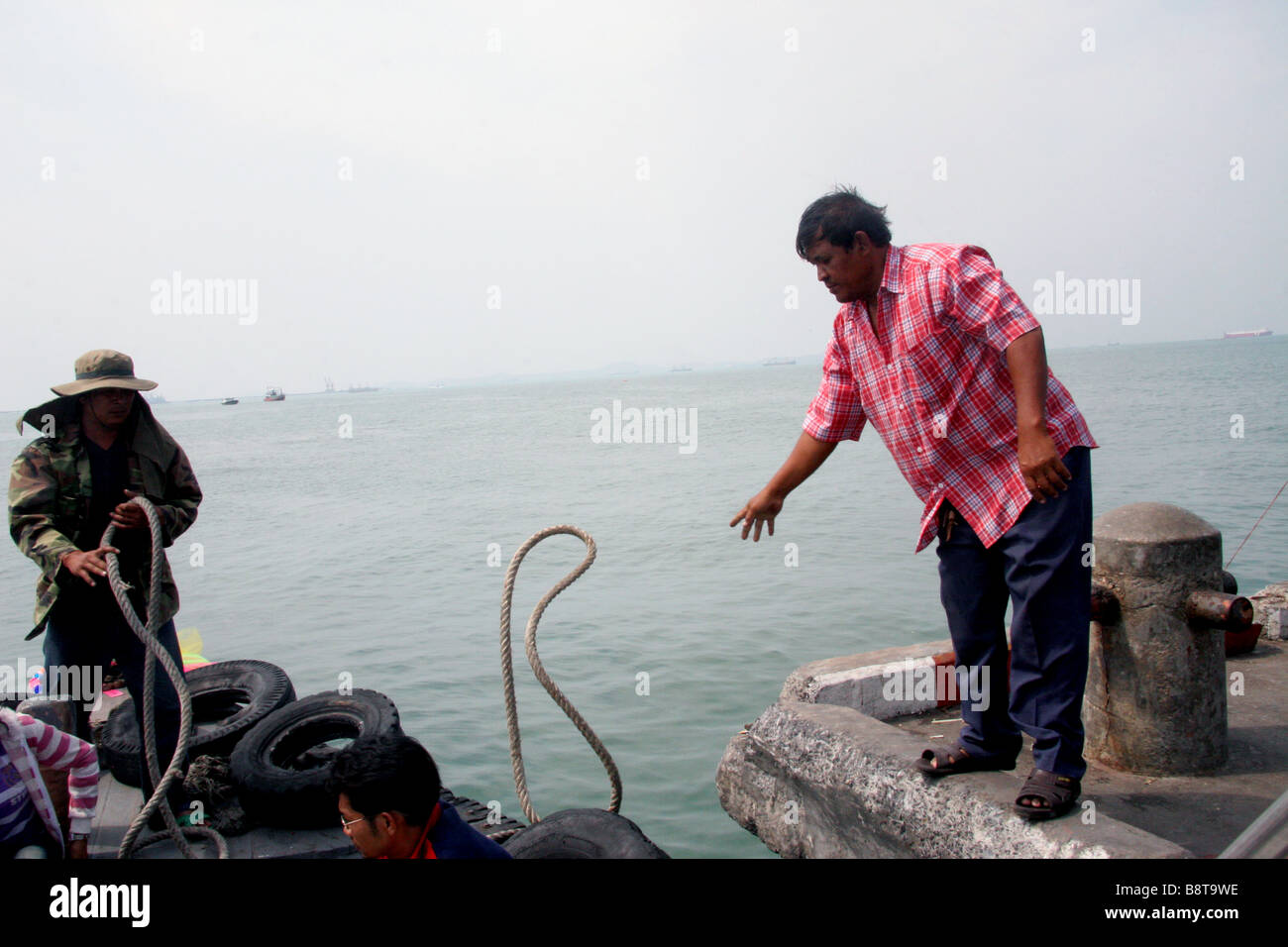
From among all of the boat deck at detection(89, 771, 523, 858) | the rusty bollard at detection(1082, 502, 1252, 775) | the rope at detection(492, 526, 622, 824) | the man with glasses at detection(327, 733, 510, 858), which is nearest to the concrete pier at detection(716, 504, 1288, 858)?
the rusty bollard at detection(1082, 502, 1252, 775)

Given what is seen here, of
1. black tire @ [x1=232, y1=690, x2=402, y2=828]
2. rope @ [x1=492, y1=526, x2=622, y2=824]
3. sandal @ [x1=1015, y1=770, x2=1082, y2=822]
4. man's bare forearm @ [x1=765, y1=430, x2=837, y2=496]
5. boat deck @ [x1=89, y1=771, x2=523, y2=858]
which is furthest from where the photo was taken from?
black tire @ [x1=232, y1=690, x2=402, y2=828]

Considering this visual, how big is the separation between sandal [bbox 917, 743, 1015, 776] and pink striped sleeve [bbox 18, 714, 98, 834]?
9.65 ft

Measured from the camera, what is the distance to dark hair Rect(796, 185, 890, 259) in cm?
292

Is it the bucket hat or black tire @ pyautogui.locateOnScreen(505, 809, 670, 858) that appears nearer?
black tire @ pyautogui.locateOnScreen(505, 809, 670, 858)

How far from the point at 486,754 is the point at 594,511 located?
14.1 metres

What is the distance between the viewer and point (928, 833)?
3.15m

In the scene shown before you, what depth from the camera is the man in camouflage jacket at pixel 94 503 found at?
3.93 metres

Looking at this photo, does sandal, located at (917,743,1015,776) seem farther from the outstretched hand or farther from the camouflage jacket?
the camouflage jacket

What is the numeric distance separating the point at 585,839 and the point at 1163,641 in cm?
222

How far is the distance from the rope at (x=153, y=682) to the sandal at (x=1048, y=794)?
309 centimetres

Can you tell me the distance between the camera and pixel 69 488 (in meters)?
4.04

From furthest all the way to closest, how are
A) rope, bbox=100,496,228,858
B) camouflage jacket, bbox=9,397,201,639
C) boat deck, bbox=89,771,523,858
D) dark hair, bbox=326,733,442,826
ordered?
boat deck, bbox=89,771,523,858 → camouflage jacket, bbox=9,397,201,639 → rope, bbox=100,496,228,858 → dark hair, bbox=326,733,442,826

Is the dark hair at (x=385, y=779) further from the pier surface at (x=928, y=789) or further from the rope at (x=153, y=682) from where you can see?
the pier surface at (x=928, y=789)
